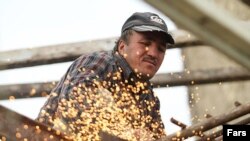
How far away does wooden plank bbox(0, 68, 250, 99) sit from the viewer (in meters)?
6.06

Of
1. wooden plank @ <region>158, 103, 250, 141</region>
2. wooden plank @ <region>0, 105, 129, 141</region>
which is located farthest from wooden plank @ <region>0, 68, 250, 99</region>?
wooden plank @ <region>0, 105, 129, 141</region>

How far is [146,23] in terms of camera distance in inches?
231

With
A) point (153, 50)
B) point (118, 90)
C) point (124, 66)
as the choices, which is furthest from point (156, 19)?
point (118, 90)

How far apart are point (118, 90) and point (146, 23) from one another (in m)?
0.80

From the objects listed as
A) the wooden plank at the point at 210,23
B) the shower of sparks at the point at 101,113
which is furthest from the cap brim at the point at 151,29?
the wooden plank at the point at 210,23

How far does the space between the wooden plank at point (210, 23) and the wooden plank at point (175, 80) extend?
4192 millimetres

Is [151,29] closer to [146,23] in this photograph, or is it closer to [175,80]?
[146,23]

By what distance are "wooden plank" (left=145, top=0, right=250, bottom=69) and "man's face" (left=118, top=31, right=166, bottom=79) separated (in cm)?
387

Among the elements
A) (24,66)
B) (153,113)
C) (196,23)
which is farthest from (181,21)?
(24,66)

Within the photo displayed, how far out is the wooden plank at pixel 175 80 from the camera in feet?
19.9

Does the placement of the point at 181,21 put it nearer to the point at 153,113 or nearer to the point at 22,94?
Result: the point at 153,113

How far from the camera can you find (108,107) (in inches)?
195

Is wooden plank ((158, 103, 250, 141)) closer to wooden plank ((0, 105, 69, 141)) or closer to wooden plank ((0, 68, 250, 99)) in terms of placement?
wooden plank ((0, 105, 69, 141))

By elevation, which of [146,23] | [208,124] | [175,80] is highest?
[146,23]
